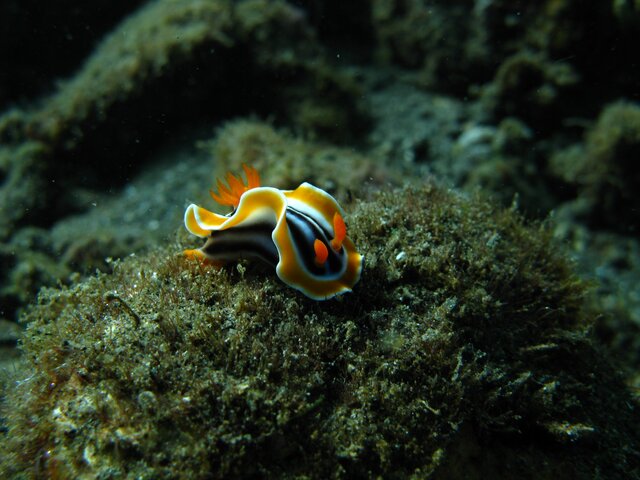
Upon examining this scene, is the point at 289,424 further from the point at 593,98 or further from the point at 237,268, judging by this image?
the point at 593,98

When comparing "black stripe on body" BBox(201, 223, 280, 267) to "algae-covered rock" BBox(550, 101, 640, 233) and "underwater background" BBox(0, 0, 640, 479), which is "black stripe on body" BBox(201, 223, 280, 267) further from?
"algae-covered rock" BBox(550, 101, 640, 233)

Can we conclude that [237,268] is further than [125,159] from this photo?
No

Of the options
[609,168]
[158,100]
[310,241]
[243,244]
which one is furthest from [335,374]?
[158,100]

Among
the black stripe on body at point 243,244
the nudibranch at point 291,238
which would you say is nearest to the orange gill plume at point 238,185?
the nudibranch at point 291,238

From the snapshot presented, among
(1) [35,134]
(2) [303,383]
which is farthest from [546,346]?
(1) [35,134]

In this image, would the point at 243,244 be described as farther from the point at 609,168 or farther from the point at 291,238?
the point at 609,168
